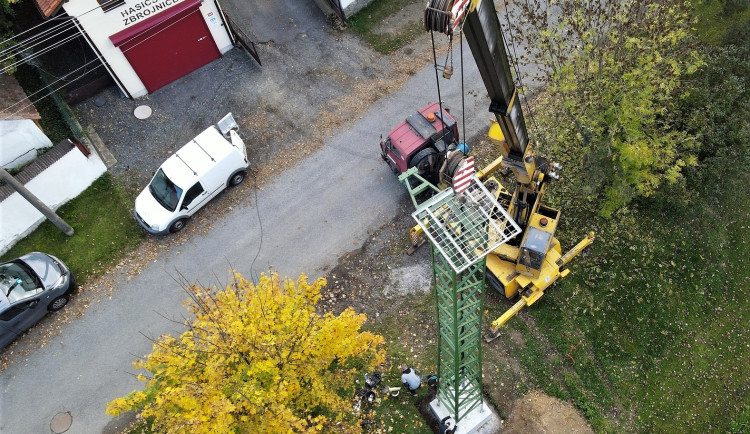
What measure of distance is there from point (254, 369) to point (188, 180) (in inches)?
407

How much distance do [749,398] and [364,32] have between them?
21.7 metres

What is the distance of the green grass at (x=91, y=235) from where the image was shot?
20562mm

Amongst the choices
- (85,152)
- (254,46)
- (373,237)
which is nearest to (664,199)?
(373,237)

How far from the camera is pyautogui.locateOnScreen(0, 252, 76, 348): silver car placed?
18.4 metres

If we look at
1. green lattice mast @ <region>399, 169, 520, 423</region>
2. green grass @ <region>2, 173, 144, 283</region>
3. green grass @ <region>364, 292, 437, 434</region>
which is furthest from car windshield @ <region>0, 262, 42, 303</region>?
green lattice mast @ <region>399, 169, 520, 423</region>

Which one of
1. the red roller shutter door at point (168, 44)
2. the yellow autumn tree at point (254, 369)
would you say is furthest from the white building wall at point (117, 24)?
the yellow autumn tree at point (254, 369)

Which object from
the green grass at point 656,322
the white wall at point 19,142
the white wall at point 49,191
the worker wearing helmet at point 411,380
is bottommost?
the green grass at point 656,322

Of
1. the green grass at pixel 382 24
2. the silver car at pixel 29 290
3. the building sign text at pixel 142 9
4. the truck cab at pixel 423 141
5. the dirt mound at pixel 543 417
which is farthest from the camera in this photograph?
the green grass at pixel 382 24

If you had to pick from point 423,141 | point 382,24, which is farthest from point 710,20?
point 423,141

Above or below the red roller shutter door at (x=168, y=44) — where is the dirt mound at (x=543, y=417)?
below

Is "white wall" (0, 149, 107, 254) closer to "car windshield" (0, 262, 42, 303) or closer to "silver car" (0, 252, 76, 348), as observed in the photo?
"silver car" (0, 252, 76, 348)

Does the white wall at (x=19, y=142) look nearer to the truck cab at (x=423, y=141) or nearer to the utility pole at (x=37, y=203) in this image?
the utility pole at (x=37, y=203)

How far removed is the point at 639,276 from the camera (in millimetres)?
19156

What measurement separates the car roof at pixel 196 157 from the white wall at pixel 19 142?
5.51 metres
